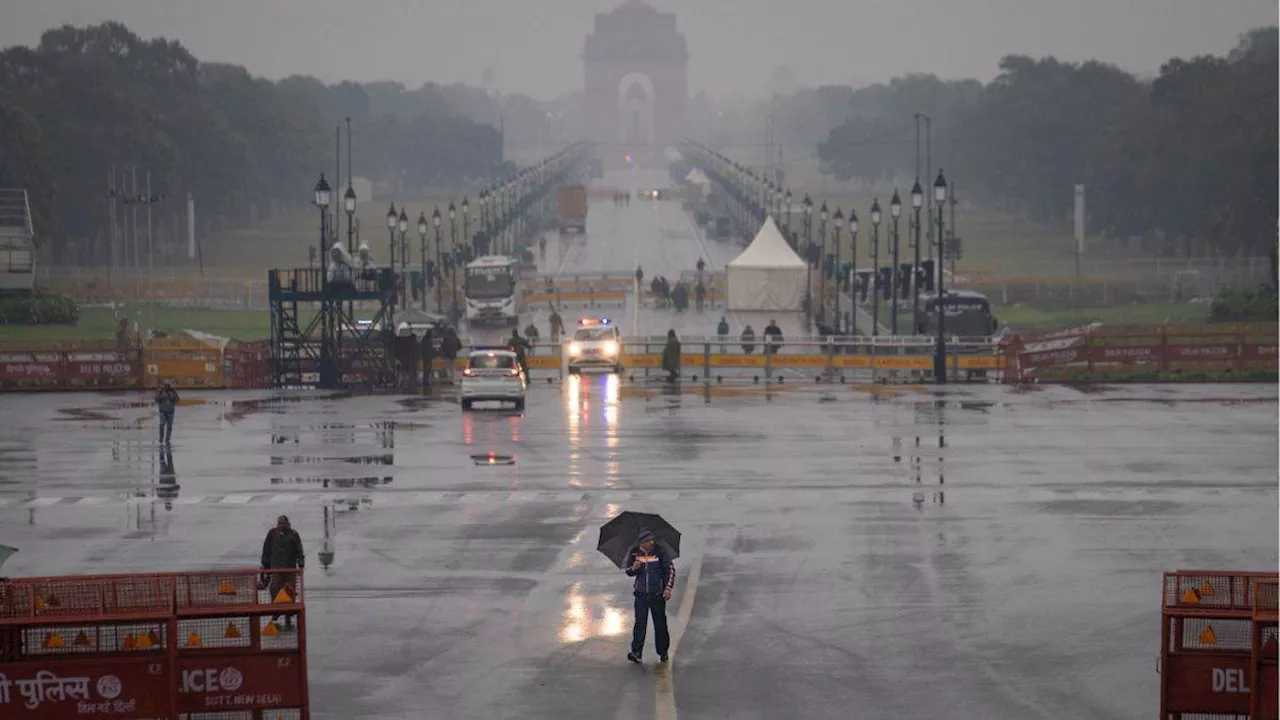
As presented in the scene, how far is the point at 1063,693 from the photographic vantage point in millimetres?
20094

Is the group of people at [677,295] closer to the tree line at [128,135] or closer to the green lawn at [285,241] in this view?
the green lawn at [285,241]

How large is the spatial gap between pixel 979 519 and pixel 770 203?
113m

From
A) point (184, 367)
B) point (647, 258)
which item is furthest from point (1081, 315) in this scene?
point (647, 258)

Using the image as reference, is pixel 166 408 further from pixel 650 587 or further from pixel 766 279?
pixel 766 279

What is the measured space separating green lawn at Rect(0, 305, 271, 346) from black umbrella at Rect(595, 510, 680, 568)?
51658mm

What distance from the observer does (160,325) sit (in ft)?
263

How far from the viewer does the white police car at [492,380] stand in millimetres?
48125

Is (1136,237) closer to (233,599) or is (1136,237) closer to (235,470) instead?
(235,470)

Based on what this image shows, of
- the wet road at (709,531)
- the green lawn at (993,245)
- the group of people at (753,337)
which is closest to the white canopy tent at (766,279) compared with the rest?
the green lawn at (993,245)

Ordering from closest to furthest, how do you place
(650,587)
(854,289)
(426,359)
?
1. (650,587)
2. (426,359)
3. (854,289)

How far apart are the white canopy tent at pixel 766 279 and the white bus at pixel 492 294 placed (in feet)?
30.5

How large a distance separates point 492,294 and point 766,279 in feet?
37.3

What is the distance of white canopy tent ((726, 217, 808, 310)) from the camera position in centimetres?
9006

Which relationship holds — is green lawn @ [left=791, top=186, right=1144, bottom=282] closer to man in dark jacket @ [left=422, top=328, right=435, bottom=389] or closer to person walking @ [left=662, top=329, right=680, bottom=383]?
person walking @ [left=662, top=329, right=680, bottom=383]
